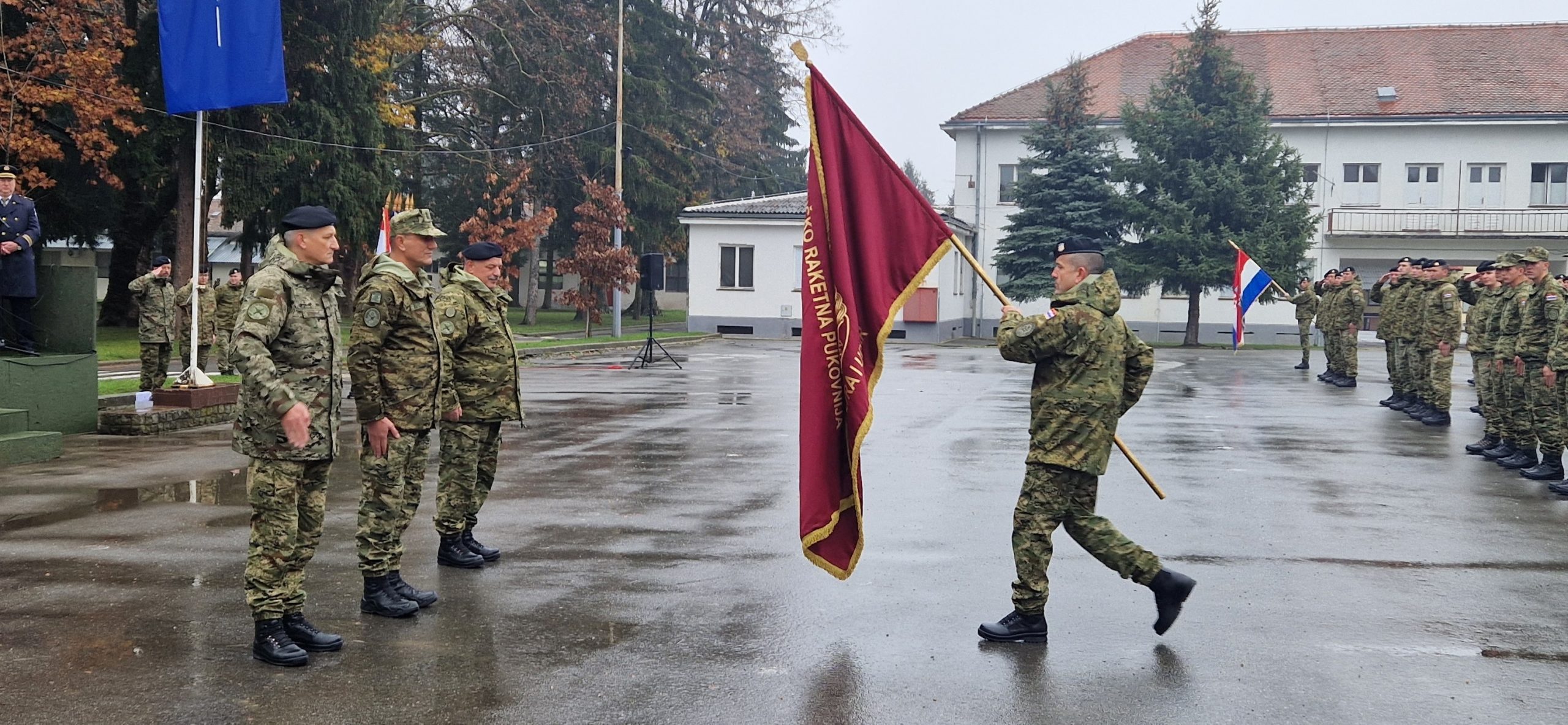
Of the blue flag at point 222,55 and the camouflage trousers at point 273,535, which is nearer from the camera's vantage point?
the camouflage trousers at point 273,535

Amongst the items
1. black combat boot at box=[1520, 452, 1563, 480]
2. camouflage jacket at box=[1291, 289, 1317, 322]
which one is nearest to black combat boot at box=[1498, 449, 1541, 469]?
black combat boot at box=[1520, 452, 1563, 480]

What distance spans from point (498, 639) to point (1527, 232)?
47733mm

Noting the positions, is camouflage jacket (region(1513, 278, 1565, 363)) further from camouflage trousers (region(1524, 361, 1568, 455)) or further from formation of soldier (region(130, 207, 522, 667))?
formation of soldier (region(130, 207, 522, 667))

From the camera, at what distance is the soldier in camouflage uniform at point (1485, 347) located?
13438mm

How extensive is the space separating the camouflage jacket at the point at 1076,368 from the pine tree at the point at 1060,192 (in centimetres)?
3541

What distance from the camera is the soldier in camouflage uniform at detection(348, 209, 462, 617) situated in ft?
21.4

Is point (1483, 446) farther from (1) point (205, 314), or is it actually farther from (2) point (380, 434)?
(1) point (205, 314)

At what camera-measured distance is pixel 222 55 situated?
14.8 m

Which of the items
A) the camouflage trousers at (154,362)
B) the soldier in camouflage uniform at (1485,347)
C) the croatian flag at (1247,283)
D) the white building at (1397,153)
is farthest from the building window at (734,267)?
the soldier in camouflage uniform at (1485,347)

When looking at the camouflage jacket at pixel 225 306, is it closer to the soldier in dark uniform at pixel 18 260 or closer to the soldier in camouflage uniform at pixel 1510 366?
the soldier in dark uniform at pixel 18 260

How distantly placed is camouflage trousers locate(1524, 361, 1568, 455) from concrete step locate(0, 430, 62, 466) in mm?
13493

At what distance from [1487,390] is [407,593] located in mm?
11652

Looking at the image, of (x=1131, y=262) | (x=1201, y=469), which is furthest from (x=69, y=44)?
(x=1131, y=262)

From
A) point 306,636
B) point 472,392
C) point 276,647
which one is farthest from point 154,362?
point 276,647
